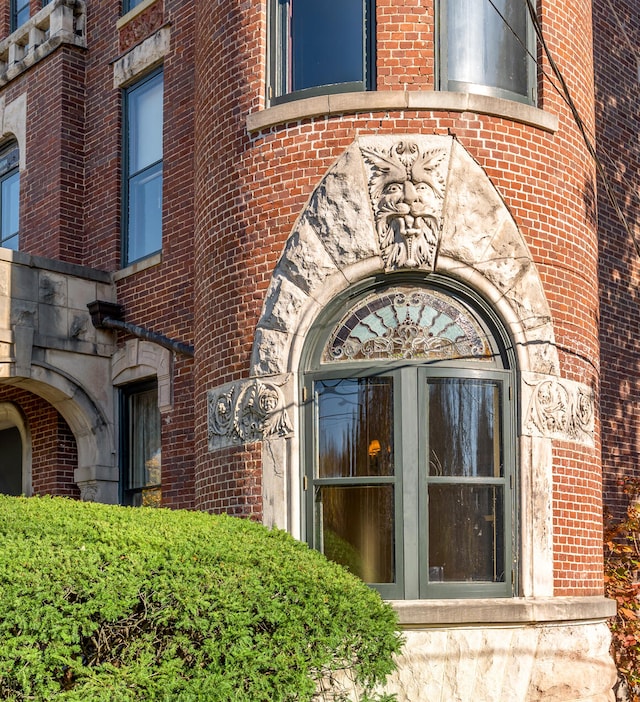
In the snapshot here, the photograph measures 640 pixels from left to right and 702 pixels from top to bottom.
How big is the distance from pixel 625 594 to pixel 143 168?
748 centimetres

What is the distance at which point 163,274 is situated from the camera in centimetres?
1294

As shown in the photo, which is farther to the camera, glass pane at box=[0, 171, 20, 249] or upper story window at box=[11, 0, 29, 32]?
upper story window at box=[11, 0, 29, 32]

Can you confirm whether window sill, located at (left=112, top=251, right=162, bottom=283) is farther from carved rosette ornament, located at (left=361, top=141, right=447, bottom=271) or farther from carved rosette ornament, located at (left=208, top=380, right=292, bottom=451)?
carved rosette ornament, located at (left=361, top=141, right=447, bottom=271)

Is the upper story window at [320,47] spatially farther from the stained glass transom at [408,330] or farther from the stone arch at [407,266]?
the stained glass transom at [408,330]

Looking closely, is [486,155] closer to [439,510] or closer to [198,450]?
[439,510]

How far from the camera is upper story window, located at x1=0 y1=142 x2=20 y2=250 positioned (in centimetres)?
1614

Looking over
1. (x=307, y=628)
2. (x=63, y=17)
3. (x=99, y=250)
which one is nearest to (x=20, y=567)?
(x=307, y=628)

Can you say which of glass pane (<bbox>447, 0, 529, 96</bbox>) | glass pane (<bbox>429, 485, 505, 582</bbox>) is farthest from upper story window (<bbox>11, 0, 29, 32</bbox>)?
glass pane (<bbox>429, 485, 505, 582</bbox>)

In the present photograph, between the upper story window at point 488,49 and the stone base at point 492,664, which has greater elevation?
the upper story window at point 488,49

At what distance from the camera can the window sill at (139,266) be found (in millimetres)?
13039

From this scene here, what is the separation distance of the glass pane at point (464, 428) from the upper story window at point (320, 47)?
2.87m

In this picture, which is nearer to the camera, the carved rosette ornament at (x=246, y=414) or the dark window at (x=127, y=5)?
the carved rosette ornament at (x=246, y=414)

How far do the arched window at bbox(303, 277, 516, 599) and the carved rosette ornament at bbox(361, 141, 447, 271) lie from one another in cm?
34

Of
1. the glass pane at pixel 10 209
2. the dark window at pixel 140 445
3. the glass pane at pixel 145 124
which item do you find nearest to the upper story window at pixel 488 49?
the glass pane at pixel 145 124
